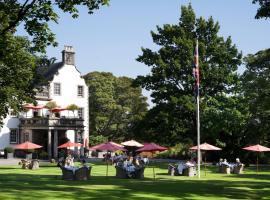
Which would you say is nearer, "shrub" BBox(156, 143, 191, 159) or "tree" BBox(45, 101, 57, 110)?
"shrub" BBox(156, 143, 191, 159)

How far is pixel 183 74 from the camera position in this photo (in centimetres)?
5356

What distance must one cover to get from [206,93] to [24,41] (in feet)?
82.6

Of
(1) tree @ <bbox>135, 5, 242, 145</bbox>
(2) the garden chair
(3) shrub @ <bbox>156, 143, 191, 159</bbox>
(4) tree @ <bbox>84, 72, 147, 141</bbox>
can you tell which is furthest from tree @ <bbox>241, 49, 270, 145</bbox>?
(4) tree @ <bbox>84, 72, 147, 141</bbox>

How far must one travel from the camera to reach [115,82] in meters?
85.2

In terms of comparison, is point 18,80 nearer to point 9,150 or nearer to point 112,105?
point 9,150

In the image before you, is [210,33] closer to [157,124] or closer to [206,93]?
[206,93]

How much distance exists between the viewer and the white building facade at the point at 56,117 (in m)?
62.9

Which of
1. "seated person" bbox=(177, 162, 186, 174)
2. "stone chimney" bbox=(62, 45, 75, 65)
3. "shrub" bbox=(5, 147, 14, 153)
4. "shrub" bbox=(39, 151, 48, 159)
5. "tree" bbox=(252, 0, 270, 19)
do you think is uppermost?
"stone chimney" bbox=(62, 45, 75, 65)

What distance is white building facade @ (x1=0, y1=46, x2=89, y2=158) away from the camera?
62.9 metres

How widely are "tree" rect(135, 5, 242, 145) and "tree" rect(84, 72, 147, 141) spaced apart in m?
27.0

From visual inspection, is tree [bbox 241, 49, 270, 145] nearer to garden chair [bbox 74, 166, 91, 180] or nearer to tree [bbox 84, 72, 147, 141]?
garden chair [bbox 74, 166, 91, 180]

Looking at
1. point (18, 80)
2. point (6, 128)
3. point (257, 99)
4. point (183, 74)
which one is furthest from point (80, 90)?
point (18, 80)

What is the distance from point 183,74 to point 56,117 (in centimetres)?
1933

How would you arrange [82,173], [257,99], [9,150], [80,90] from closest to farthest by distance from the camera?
[82,173]
[257,99]
[9,150]
[80,90]
